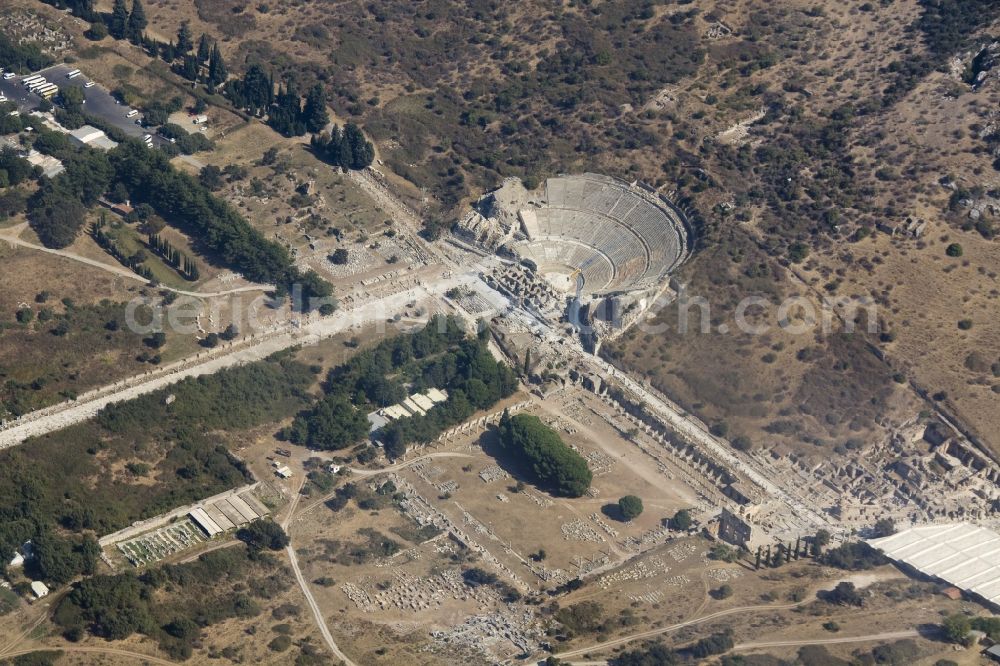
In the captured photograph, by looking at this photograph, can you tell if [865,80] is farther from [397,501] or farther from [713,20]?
[397,501]

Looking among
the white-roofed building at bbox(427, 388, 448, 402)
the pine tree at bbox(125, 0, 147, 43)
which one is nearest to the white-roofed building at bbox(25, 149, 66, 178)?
the pine tree at bbox(125, 0, 147, 43)

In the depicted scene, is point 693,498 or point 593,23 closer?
point 693,498

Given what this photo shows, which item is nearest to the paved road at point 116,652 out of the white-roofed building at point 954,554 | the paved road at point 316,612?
the paved road at point 316,612

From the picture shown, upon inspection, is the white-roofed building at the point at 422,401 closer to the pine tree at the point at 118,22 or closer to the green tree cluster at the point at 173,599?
the green tree cluster at the point at 173,599

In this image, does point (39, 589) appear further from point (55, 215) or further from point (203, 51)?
point (203, 51)

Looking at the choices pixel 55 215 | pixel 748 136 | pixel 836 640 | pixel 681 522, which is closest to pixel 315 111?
pixel 55 215

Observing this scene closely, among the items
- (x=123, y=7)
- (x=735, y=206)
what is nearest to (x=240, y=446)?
(x=735, y=206)
